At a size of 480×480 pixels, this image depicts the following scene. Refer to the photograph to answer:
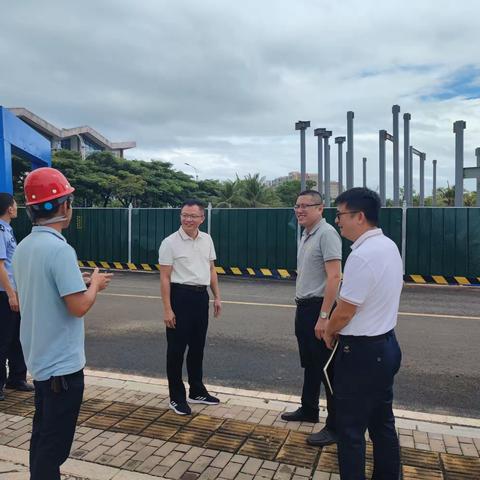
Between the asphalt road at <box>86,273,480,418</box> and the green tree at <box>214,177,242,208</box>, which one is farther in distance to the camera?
the green tree at <box>214,177,242,208</box>

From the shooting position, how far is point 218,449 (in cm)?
349

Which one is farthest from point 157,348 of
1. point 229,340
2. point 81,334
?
point 81,334

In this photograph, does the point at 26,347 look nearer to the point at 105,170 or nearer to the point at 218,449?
the point at 218,449

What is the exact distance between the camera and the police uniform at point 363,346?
2.57 meters

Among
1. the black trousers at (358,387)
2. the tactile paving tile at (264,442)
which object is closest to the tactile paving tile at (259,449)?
the tactile paving tile at (264,442)

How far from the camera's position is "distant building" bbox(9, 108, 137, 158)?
42.5 metres

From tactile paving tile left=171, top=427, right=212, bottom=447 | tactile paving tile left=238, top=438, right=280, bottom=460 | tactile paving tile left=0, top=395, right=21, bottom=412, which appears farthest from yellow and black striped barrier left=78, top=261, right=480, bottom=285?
tactile paving tile left=238, top=438, right=280, bottom=460

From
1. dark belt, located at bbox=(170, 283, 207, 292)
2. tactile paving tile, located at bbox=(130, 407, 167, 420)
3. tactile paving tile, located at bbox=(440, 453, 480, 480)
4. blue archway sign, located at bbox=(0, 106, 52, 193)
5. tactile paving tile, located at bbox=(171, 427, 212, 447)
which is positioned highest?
blue archway sign, located at bbox=(0, 106, 52, 193)

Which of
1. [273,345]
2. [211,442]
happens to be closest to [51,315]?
[211,442]

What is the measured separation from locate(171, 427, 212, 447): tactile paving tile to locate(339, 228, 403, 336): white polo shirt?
5.27 feet

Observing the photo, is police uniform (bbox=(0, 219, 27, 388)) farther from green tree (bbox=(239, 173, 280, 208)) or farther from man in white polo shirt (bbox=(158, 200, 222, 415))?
green tree (bbox=(239, 173, 280, 208))

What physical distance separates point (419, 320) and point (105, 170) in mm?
30320

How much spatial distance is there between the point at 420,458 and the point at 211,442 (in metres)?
1.48

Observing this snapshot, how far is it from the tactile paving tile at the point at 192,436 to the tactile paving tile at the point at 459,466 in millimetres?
1690
